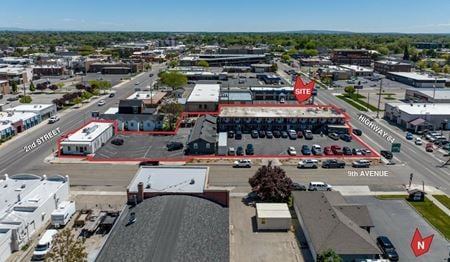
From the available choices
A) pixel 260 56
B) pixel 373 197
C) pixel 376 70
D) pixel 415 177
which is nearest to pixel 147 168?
pixel 373 197

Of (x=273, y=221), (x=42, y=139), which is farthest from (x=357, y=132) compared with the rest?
(x=42, y=139)

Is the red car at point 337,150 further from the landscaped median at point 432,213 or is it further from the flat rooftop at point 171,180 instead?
the flat rooftop at point 171,180

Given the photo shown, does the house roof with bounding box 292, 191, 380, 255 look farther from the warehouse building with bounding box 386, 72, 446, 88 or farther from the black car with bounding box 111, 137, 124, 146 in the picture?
the warehouse building with bounding box 386, 72, 446, 88

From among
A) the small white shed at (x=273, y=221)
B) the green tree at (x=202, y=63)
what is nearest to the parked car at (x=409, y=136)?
the small white shed at (x=273, y=221)

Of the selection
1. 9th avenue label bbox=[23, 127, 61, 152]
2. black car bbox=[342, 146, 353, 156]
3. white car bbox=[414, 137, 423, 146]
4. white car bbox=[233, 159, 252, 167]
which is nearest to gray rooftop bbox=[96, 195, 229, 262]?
white car bbox=[233, 159, 252, 167]

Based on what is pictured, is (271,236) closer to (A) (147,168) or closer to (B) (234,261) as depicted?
(B) (234,261)
